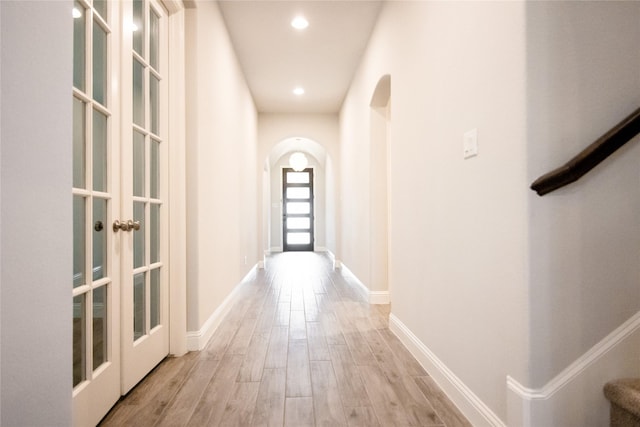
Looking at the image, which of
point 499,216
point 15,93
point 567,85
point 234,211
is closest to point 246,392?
point 499,216

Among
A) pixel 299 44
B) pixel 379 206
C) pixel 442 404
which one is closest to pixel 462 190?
pixel 442 404

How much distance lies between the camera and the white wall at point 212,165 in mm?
2441

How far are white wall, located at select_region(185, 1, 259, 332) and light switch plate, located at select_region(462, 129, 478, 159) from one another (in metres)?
1.74

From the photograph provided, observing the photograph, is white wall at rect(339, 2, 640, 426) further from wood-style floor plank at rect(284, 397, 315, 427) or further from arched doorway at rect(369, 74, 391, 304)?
arched doorway at rect(369, 74, 391, 304)

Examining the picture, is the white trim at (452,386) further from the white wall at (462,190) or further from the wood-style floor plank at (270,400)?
the wood-style floor plank at (270,400)

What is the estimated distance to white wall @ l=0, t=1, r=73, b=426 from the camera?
85cm

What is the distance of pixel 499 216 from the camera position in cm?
134

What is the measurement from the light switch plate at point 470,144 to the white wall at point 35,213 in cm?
150

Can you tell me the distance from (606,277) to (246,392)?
1.66 meters

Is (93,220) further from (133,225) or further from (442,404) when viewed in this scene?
(442,404)

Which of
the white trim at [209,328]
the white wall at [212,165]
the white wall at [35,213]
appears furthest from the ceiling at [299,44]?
the white trim at [209,328]

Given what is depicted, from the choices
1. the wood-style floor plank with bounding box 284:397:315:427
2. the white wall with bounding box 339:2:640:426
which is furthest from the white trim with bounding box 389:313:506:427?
the wood-style floor plank with bounding box 284:397:315:427

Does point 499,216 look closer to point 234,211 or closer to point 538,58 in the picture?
point 538,58

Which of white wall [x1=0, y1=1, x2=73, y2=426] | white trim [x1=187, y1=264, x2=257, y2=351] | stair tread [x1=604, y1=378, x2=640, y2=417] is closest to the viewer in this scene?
white wall [x1=0, y1=1, x2=73, y2=426]
